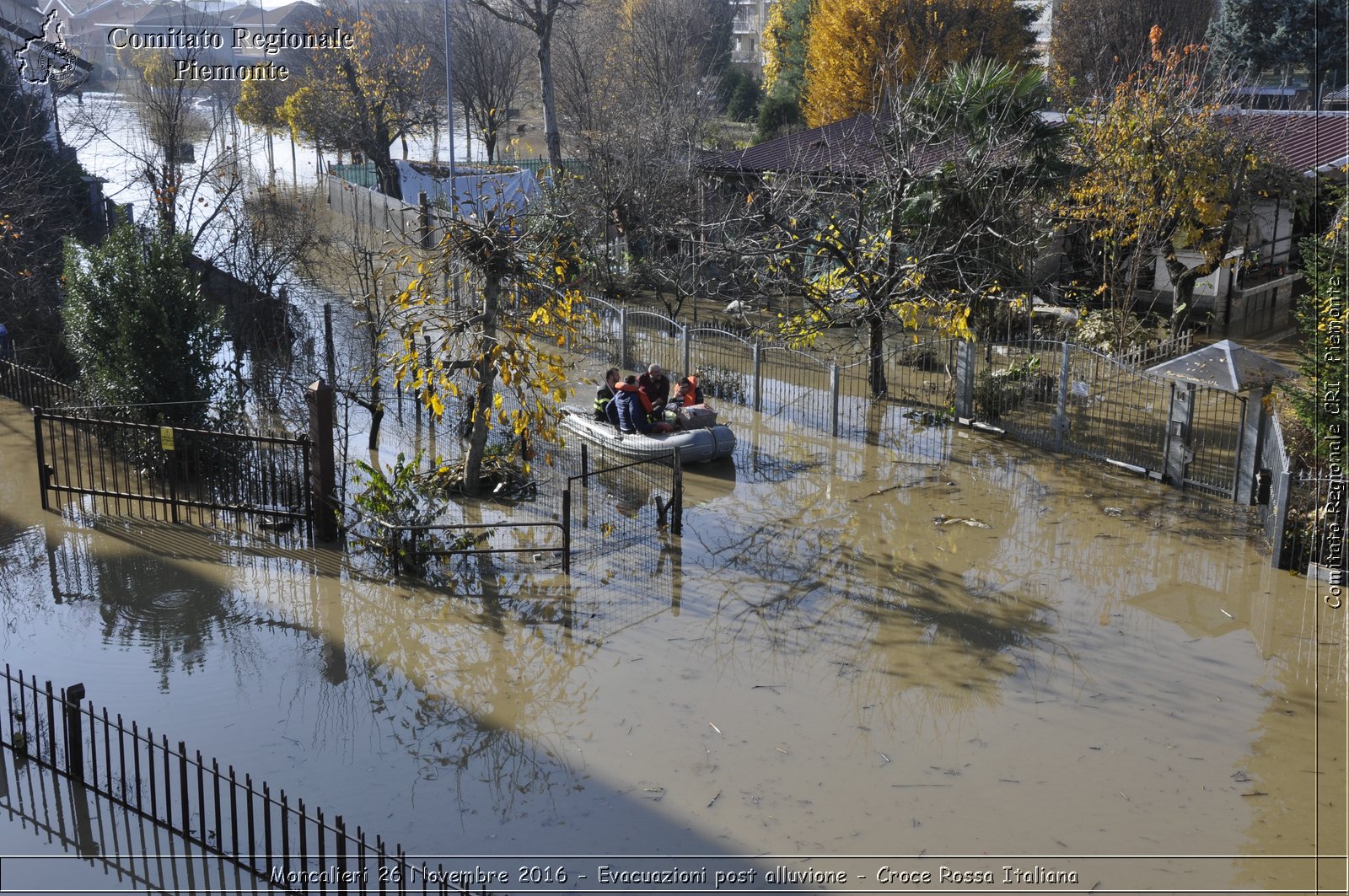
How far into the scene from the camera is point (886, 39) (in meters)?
38.6

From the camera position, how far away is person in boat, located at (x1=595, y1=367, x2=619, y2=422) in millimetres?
15945

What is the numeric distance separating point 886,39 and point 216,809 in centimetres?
3625

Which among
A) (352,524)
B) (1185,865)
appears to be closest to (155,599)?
(352,524)

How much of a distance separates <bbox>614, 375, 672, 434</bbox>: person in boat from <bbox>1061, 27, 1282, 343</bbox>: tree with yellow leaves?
9410 mm

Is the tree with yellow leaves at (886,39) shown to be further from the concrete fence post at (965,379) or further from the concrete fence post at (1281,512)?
the concrete fence post at (1281,512)

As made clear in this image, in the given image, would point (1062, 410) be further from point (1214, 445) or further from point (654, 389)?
point (654, 389)

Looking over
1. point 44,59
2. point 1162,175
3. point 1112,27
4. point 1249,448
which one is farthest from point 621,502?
point 1112,27

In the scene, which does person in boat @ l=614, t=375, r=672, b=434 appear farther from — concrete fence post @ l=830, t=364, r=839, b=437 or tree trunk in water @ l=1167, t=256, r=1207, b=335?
tree trunk in water @ l=1167, t=256, r=1207, b=335

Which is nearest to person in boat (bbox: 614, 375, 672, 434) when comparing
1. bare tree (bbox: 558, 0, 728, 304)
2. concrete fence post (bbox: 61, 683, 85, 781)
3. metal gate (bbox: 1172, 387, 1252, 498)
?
bare tree (bbox: 558, 0, 728, 304)

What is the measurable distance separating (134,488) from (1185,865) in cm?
1200

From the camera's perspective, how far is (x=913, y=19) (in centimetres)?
3912

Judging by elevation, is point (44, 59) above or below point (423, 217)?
above

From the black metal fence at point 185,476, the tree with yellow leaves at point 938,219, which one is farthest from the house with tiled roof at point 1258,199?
the black metal fence at point 185,476

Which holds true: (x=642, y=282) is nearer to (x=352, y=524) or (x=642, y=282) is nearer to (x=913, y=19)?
(x=352, y=524)
